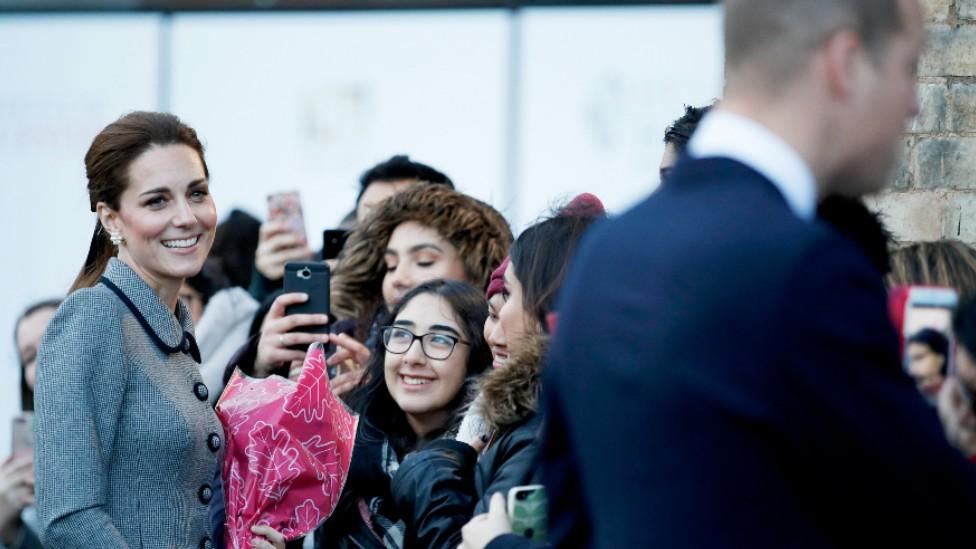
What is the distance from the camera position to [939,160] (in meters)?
4.26

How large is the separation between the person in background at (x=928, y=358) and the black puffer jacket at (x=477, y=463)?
921 millimetres

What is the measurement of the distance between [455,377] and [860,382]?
7.66ft

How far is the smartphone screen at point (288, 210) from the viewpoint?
4980mm

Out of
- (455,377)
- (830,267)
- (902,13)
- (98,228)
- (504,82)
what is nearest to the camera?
(830,267)

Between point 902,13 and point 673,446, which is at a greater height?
point 902,13

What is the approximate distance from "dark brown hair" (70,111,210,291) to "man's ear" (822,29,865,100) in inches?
80.2

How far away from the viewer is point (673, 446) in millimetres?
1544

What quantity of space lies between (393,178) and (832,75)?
3.69 meters

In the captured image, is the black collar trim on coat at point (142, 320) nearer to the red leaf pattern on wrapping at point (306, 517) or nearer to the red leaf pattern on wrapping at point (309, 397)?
the red leaf pattern on wrapping at point (309, 397)

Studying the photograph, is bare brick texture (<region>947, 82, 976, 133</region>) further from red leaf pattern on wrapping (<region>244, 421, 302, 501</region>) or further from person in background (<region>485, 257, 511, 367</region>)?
red leaf pattern on wrapping (<region>244, 421, 302, 501</region>)

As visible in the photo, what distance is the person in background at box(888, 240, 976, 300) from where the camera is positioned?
2.42m

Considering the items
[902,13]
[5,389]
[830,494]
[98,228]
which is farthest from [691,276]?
[5,389]

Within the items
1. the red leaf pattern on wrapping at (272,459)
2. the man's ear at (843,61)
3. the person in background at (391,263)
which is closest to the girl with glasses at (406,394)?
the person in background at (391,263)

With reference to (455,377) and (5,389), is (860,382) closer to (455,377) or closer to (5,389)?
(455,377)
